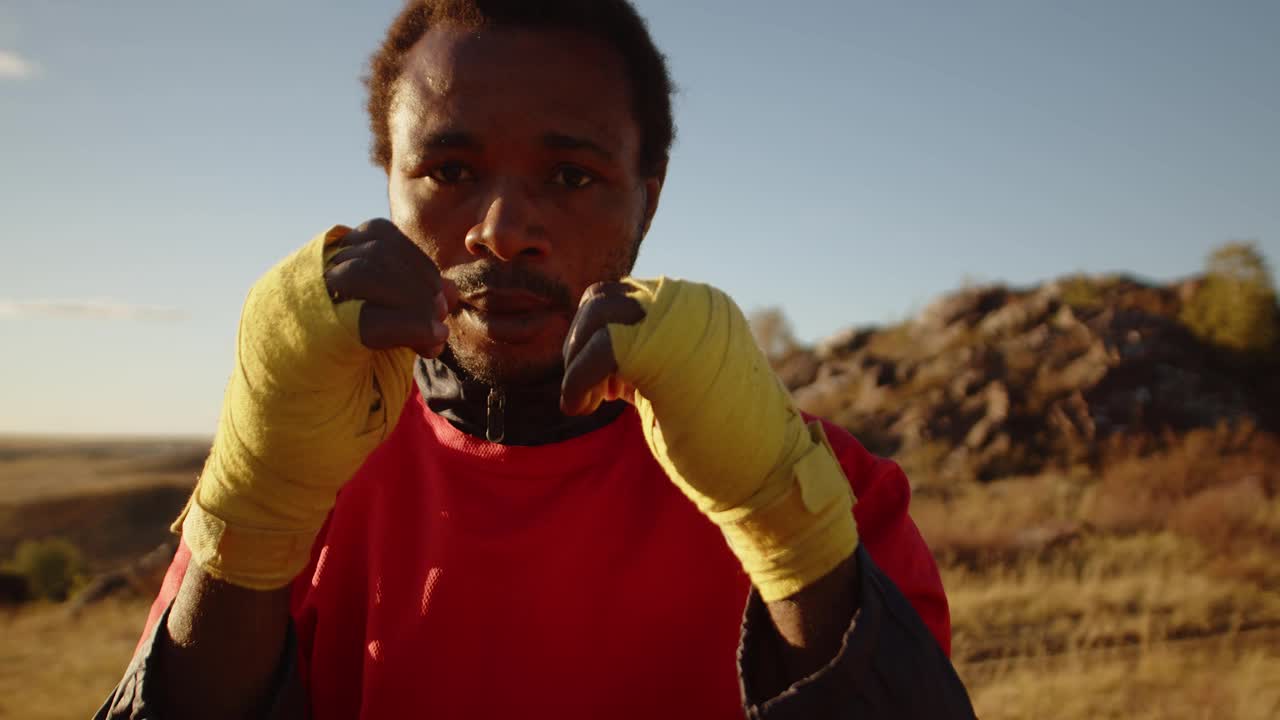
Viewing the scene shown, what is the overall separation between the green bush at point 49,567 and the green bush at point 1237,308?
2591cm

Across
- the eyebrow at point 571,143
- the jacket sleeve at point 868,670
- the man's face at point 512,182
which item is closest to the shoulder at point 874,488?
the jacket sleeve at point 868,670

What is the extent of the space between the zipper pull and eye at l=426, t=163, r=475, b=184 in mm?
438

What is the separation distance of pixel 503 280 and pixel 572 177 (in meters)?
0.30

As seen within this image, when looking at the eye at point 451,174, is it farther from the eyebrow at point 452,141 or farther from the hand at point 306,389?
the hand at point 306,389

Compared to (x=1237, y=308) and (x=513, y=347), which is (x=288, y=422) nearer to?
(x=513, y=347)

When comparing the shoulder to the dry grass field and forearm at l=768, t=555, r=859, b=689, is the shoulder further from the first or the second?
the dry grass field

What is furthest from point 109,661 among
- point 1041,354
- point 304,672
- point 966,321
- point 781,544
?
point 966,321

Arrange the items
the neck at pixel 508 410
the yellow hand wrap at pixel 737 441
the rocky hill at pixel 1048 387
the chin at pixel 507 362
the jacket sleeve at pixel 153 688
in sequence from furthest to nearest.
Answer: the rocky hill at pixel 1048 387 < the neck at pixel 508 410 < the chin at pixel 507 362 < the jacket sleeve at pixel 153 688 < the yellow hand wrap at pixel 737 441

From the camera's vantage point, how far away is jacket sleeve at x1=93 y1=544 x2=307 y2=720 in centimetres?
146

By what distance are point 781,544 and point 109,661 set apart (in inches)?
286

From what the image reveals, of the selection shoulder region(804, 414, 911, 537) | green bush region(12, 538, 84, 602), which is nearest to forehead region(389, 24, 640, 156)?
shoulder region(804, 414, 911, 537)

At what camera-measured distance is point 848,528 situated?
1.48 metres

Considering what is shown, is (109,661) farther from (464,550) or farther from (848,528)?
(848,528)

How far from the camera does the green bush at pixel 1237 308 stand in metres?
22.0
